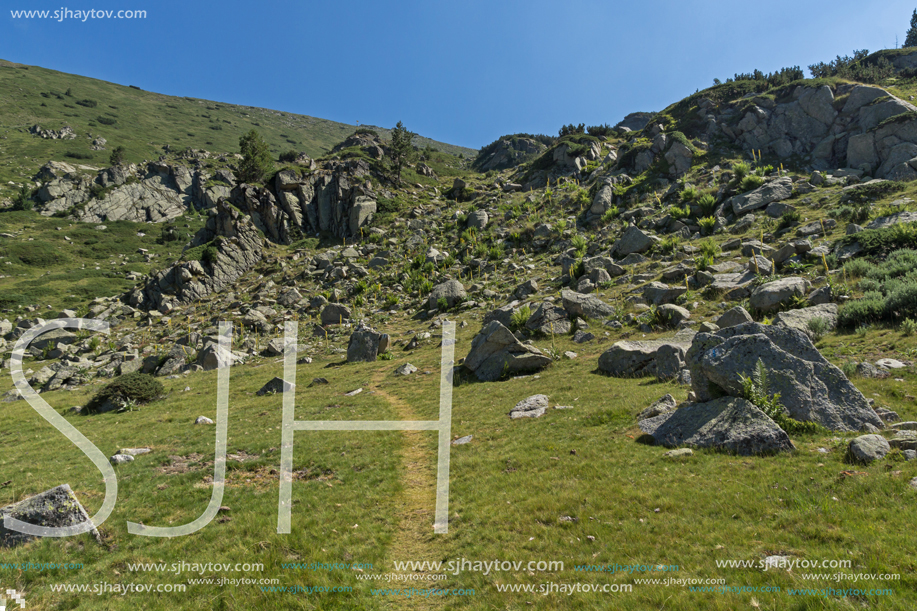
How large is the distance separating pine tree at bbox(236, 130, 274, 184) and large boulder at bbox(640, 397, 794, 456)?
267 feet

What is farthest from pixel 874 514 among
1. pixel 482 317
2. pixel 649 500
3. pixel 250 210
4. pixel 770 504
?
pixel 250 210

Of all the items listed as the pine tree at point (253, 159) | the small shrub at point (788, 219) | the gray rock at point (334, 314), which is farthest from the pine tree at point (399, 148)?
the small shrub at point (788, 219)

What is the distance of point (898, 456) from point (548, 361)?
1610cm

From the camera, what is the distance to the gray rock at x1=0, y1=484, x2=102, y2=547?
880cm

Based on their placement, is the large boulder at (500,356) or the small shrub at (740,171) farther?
the small shrub at (740,171)

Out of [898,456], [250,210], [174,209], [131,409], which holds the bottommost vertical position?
[131,409]

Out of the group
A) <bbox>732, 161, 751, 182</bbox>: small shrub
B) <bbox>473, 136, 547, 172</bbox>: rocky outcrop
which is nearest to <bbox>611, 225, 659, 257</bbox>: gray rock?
<bbox>732, 161, 751, 182</bbox>: small shrub

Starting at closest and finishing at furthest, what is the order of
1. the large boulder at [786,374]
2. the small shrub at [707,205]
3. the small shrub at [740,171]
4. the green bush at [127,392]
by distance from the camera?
the large boulder at [786,374] < the green bush at [127,392] < the small shrub at [707,205] < the small shrub at [740,171]

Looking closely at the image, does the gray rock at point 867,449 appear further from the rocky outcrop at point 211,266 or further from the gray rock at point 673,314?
the rocky outcrop at point 211,266

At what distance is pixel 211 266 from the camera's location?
56.5 metres

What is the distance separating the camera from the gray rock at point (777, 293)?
2162cm

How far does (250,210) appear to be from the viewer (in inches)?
2665

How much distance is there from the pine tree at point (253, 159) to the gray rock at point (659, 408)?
263ft

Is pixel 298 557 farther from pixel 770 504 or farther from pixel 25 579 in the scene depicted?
pixel 770 504
